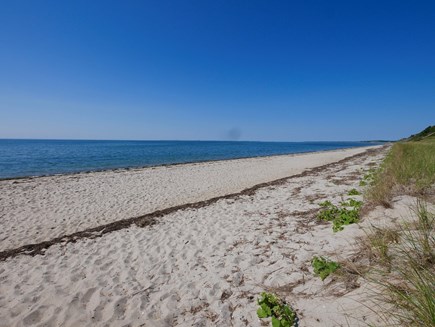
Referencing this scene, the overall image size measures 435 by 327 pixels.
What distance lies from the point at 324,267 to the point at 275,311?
4.13 ft

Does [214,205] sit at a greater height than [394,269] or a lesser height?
lesser

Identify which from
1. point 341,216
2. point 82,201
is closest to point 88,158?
point 82,201

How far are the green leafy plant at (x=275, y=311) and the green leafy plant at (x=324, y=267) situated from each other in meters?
0.87

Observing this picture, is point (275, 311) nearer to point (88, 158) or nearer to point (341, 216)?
point (341, 216)

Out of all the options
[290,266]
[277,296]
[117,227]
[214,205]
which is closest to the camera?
[277,296]

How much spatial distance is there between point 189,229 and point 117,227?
2.59 metres

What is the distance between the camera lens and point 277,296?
357cm

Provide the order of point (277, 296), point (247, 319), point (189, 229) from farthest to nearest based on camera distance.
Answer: point (189, 229), point (277, 296), point (247, 319)

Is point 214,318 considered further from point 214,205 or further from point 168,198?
point 168,198

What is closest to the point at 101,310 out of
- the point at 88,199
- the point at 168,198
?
the point at 168,198

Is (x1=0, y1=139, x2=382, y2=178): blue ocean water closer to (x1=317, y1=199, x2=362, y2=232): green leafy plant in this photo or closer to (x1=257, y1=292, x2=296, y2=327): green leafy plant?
(x1=317, y1=199, x2=362, y2=232): green leafy plant

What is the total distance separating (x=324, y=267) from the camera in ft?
12.8

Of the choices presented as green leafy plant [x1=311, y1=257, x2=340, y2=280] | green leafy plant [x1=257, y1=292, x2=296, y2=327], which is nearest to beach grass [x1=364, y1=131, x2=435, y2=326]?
green leafy plant [x1=311, y1=257, x2=340, y2=280]

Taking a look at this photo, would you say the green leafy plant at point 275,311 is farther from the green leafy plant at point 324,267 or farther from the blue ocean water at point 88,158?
the blue ocean water at point 88,158
